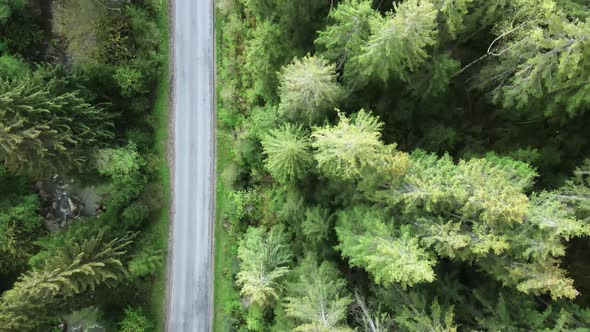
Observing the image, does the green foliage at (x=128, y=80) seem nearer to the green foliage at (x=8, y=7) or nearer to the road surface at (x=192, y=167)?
the road surface at (x=192, y=167)

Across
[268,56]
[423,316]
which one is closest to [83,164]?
[268,56]

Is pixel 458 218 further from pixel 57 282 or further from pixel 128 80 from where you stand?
pixel 128 80

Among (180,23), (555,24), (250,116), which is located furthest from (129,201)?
(555,24)

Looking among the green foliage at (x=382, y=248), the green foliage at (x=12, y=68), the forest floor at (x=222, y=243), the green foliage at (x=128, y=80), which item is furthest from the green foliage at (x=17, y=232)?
the green foliage at (x=382, y=248)

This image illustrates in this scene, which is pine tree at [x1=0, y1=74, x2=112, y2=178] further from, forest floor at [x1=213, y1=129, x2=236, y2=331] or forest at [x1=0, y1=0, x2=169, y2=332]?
forest floor at [x1=213, y1=129, x2=236, y2=331]

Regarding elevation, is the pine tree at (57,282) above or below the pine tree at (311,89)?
below

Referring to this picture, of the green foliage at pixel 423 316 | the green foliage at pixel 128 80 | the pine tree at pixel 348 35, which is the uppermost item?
the green foliage at pixel 128 80
